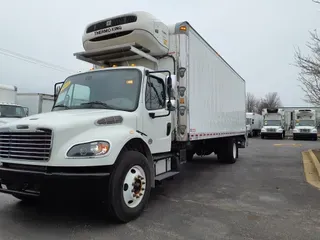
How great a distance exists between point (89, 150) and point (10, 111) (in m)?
13.4

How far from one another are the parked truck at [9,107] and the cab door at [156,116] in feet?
37.0

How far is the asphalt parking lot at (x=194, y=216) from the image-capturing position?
402 centimetres

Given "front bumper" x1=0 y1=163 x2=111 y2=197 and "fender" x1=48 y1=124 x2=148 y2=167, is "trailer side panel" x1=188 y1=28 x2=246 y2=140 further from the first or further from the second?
"front bumper" x1=0 y1=163 x2=111 y2=197

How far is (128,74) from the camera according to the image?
530 cm

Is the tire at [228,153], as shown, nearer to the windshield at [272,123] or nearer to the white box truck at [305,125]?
the white box truck at [305,125]

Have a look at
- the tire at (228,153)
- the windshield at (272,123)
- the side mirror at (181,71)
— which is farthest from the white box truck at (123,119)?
the windshield at (272,123)

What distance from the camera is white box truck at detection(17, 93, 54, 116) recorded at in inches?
708

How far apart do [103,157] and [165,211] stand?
1.83 metres

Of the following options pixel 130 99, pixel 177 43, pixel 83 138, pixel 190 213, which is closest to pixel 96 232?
pixel 83 138

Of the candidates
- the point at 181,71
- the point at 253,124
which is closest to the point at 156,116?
the point at 181,71

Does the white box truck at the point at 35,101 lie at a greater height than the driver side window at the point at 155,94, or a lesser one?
greater

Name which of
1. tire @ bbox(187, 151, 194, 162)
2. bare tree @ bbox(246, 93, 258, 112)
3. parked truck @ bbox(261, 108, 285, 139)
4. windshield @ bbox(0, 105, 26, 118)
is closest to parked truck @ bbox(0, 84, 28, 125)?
windshield @ bbox(0, 105, 26, 118)

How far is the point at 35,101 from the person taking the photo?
18.2 metres

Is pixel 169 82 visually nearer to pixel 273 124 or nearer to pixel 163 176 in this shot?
pixel 163 176
